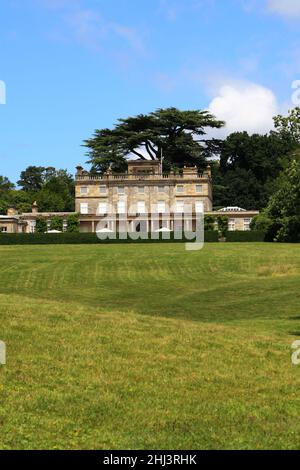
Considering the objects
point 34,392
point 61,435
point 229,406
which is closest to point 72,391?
point 34,392

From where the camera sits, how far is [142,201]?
8762cm

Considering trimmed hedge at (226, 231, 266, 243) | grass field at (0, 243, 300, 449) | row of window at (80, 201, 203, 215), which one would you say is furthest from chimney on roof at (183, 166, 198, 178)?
grass field at (0, 243, 300, 449)

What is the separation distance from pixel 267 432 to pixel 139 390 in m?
2.70

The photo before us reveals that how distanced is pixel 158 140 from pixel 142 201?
9.05m

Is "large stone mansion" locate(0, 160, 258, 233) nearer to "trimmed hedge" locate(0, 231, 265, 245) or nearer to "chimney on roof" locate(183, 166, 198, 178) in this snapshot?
"chimney on roof" locate(183, 166, 198, 178)

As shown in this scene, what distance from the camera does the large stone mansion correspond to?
86.9 metres

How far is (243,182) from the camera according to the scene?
104 metres

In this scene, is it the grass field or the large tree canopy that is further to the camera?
the large tree canopy

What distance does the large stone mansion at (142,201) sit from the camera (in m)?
86.9

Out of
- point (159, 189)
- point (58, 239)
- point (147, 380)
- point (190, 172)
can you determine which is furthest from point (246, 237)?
point (147, 380)

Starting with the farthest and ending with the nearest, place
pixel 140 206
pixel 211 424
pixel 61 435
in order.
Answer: pixel 140 206
pixel 211 424
pixel 61 435

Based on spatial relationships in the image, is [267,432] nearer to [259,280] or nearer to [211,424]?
[211,424]

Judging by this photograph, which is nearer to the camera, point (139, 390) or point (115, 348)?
point (139, 390)

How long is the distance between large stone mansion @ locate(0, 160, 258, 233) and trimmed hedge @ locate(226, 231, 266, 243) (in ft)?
61.7
